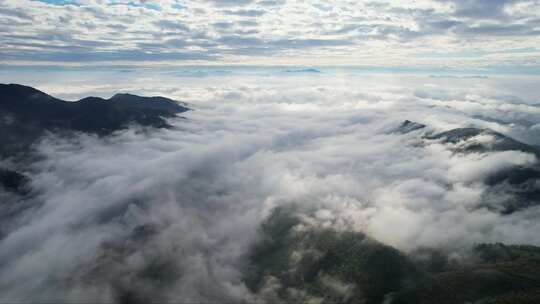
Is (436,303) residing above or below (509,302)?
below

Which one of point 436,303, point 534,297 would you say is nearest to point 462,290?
point 436,303

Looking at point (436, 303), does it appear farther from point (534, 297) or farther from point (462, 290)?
point (534, 297)

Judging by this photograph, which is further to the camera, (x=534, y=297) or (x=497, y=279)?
(x=497, y=279)

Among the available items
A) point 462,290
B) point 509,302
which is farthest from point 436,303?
point 509,302

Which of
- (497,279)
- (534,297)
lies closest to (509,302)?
(534,297)

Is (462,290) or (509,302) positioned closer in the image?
(509,302)

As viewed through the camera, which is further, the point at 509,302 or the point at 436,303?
the point at 436,303

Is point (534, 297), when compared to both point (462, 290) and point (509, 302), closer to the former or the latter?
point (509, 302)
